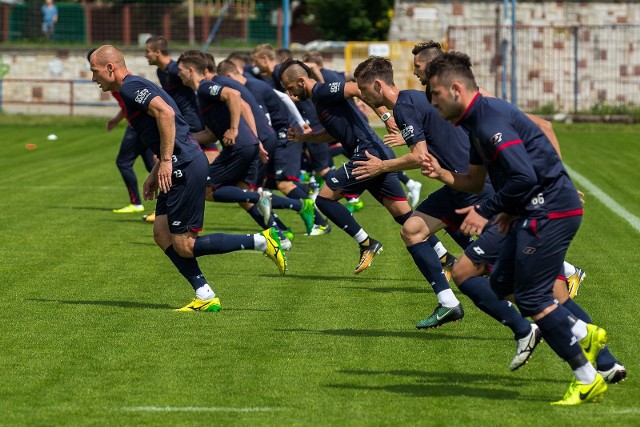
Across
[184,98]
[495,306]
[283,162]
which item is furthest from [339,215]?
[495,306]

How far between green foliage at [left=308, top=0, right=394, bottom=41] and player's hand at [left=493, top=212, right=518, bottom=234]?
43.9 meters

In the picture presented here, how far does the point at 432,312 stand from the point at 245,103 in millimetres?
5395

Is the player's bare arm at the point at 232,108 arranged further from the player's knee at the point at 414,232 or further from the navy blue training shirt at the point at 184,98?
the player's knee at the point at 414,232

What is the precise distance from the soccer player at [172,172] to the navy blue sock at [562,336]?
368 centimetres

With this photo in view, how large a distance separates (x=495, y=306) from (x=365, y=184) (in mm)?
3913

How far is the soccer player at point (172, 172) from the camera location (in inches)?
384

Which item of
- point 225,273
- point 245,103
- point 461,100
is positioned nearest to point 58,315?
point 225,273

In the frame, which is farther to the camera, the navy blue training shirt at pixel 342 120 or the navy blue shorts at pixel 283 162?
the navy blue shorts at pixel 283 162

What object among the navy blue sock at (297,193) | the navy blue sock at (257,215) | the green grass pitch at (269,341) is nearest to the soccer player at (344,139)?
the green grass pitch at (269,341)

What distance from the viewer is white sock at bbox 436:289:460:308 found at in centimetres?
934

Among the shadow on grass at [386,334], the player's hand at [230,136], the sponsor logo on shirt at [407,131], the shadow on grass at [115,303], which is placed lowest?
the shadow on grass at [115,303]

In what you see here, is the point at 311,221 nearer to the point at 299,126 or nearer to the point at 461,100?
the point at 299,126

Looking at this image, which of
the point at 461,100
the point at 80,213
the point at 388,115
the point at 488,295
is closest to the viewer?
the point at 461,100

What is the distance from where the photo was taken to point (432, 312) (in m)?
10.2
